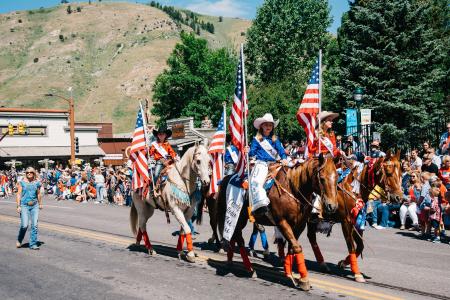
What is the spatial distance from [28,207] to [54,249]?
1.29 meters

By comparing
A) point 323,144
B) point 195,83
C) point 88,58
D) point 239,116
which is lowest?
point 323,144

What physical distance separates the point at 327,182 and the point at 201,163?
334 cm

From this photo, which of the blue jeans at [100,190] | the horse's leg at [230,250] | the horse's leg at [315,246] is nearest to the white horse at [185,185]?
the horse's leg at [230,250]

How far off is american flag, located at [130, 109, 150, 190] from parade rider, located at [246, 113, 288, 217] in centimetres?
327

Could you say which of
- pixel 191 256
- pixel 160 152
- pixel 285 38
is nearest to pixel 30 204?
pixel 160 152

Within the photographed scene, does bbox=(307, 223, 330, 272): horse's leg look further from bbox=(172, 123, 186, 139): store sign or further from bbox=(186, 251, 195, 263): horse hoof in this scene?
bbox=(172, 123, 186, 139): store sign

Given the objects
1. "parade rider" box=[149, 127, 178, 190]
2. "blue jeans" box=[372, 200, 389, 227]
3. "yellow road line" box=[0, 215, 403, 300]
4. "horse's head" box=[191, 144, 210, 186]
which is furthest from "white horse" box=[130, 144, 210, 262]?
"blue jeans" box=[372, 200, 389, 227]

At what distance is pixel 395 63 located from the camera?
1011 inches

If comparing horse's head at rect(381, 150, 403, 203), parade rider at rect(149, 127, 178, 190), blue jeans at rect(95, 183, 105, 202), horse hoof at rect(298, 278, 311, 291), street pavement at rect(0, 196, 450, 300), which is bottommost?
blue jeans at rect(95, 183, 105, 202)

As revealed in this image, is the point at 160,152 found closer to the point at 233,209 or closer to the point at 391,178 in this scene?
the point at 233,209

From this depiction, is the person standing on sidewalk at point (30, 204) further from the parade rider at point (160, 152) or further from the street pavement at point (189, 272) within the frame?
the parade rider at point (160, 152)

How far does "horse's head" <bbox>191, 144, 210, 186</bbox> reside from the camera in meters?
9.78

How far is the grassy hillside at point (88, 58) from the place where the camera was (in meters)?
136

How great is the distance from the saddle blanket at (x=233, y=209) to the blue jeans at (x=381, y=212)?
26.5ft
